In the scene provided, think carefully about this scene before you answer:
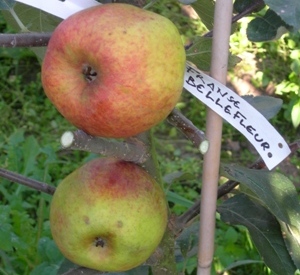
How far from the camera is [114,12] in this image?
780 mm

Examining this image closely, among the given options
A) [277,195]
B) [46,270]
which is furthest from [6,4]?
[46,270]

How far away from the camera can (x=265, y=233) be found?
1146 mm

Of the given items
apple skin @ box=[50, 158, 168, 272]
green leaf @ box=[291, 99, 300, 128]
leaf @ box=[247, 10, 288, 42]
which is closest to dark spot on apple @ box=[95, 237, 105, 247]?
apple skin @ box=[50, 158, 168, 272]

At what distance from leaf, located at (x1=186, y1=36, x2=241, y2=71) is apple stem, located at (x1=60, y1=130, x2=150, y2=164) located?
0.15 m

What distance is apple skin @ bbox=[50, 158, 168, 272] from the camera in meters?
0.91

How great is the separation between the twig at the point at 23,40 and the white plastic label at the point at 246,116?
21cm

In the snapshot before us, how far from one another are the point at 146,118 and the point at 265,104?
0.52m

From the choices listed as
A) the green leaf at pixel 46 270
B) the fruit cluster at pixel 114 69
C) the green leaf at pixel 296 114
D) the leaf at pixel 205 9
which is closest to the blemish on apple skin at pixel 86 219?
the fruit cluster at pixel 114 69

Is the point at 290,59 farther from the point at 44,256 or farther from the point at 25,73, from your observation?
the point at 44,256

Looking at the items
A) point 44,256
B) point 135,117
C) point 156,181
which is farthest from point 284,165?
point 135,117

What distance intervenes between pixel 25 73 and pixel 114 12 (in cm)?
225

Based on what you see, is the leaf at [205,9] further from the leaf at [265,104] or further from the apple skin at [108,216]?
the apple skin at [108,216]

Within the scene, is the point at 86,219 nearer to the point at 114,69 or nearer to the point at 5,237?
the point at 114,69

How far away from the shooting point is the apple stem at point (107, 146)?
0.80 m
